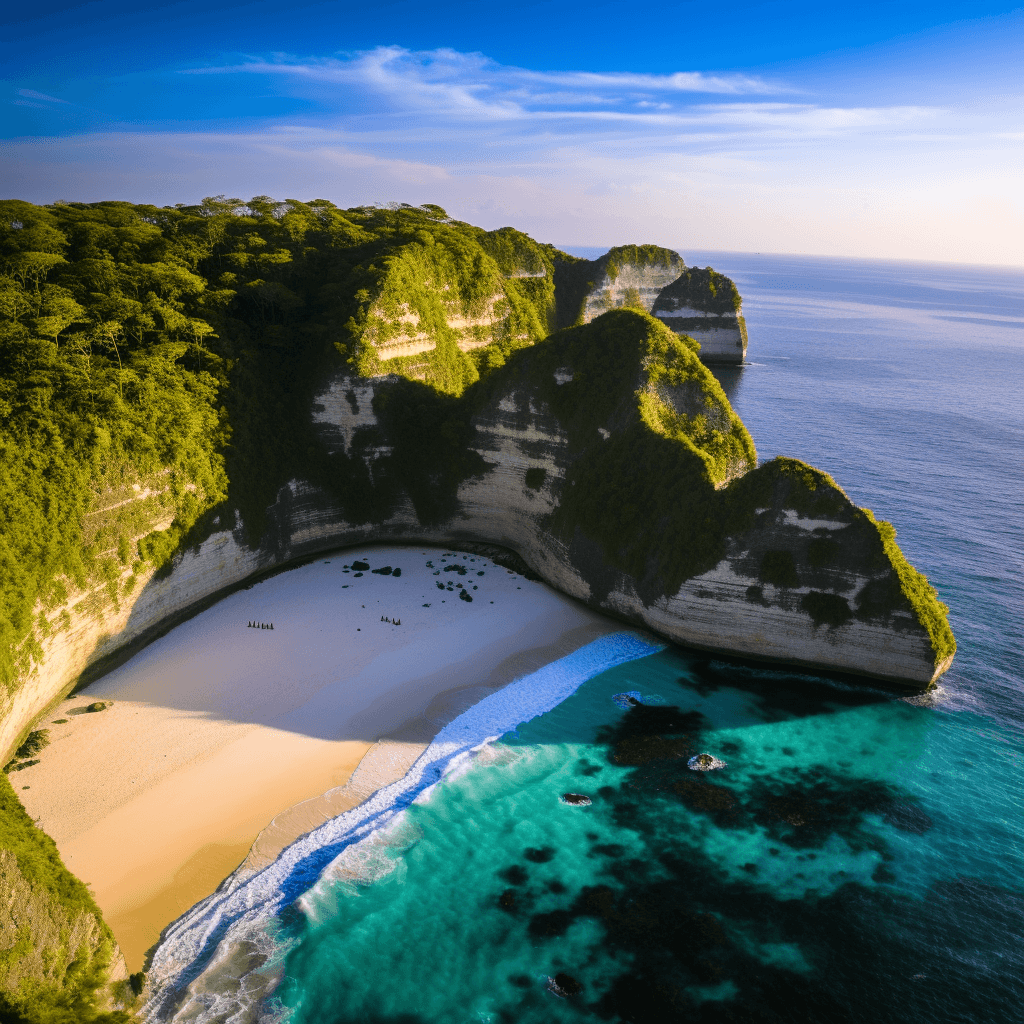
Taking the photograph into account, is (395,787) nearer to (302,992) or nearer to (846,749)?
(302,992)

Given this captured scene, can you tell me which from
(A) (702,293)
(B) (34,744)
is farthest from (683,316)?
(B) (34,744)

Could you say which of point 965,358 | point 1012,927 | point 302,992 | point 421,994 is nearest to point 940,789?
point 1012,927

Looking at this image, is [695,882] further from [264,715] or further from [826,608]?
[264,715]

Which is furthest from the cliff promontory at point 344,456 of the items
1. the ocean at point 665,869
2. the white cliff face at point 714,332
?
the white cliff face at point 714,332

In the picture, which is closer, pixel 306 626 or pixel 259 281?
pixel 306 626

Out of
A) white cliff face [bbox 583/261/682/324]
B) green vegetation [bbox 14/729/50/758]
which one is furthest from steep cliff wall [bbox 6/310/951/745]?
white cliff face [bbox 583/261/682/324]

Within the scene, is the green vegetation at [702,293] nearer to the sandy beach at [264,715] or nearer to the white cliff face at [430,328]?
the white cliff face at [430,328]
